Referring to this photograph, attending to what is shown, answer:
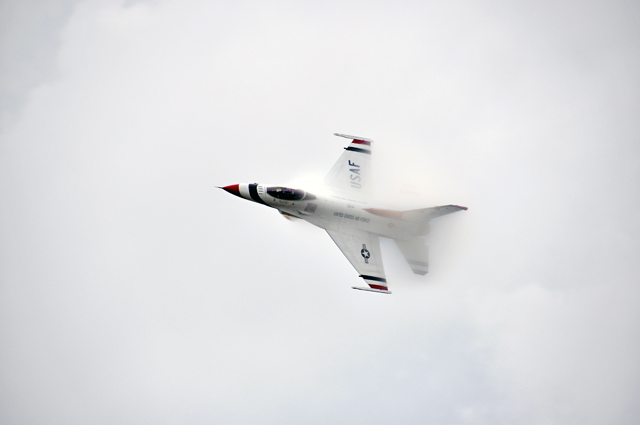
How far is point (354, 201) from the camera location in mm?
34688

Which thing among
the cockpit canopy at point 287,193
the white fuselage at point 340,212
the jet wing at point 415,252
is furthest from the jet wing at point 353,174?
the jet wing at point 415,252

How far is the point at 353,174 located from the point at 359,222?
4.12 metres

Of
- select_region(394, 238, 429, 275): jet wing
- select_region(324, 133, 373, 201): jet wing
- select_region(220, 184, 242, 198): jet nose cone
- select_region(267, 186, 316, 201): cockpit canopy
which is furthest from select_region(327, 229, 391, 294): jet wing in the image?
select_region(220, 184, 242, 198): jet nose cone

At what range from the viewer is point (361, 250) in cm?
3488

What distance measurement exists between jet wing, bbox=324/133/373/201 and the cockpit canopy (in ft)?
9.93

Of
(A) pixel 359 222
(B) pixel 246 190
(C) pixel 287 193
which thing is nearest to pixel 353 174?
(A) pixel 359 222

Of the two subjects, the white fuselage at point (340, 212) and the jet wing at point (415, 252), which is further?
the jet wing at point (415, 252)

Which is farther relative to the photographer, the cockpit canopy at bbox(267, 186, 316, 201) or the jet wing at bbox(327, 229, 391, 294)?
the jet wing at bbox(327, 229, 391, 294)

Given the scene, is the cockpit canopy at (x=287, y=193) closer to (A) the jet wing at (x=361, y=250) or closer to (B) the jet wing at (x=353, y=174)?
(B) the jet wing at (x=353, y=174)

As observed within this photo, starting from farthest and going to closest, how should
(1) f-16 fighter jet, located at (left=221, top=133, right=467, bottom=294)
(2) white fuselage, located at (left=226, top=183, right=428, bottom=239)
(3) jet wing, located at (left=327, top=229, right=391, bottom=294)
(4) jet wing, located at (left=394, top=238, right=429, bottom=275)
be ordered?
(4) jet wing, located at (left=394, top=238, right=429, bottom=275)
(3) jet wing, located at (left=327, top=229, right=391, bottom=294)
(2) white fuselage, located at (left=226, top=183, right=428, bottom=239)
(1) f-16 fighter jet, located at (left=221, top=133, right=467, bottom=294)

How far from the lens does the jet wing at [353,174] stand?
36250mm

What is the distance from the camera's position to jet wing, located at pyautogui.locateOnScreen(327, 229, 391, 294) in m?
34.7

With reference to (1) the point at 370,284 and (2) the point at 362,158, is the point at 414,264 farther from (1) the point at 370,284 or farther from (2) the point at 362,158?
(2) the point at 362,158

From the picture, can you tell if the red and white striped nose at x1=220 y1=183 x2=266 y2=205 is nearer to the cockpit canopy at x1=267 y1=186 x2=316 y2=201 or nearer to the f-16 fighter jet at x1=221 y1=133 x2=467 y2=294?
the f-16 fighter jet at x1=221 y1=133 x2=467 y2=294
